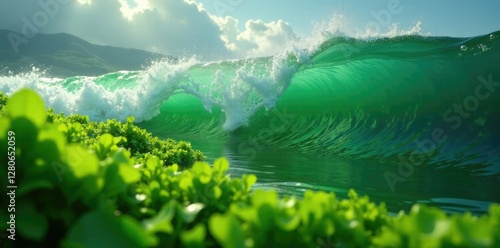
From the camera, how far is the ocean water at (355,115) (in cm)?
685

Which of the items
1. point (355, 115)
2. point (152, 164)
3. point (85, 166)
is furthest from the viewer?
point (355, 115)

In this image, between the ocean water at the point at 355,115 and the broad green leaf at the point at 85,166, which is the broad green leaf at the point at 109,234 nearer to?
the broad green leaf at the point at 85,166

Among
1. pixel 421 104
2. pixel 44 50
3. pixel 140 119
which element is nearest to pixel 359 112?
pixel 421 104

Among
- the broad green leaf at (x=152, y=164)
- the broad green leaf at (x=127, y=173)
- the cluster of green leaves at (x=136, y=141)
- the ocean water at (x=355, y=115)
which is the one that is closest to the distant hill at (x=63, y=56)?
the ocean water at (x=355, y=115)

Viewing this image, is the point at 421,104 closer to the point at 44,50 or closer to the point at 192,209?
the point at 192,209

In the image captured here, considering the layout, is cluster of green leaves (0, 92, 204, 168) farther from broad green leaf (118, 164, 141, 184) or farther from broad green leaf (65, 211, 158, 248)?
broad green leaf (65, 211, 158, 248)

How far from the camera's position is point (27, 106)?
3.04 feet

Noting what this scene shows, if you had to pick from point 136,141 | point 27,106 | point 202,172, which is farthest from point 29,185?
point 136,141

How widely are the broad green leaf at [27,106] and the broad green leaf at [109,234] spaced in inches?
12.7

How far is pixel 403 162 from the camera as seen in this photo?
9.05 meters

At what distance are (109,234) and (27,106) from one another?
0.40 meters

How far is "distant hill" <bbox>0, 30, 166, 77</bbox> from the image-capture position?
402 feet

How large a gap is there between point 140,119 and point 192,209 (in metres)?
19.8

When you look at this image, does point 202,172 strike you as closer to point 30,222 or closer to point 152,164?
point 152,164
